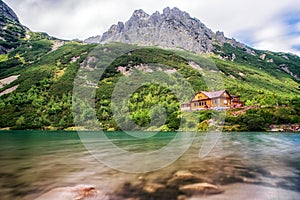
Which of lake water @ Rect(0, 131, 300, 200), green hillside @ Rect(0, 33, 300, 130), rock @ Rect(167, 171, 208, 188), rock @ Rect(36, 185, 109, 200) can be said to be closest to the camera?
rock @ Rect(36, 185, 109, 200)

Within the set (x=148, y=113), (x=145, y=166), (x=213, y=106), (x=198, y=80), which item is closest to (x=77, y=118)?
(x=148, y=113)

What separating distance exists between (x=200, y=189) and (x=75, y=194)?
360 centimetres

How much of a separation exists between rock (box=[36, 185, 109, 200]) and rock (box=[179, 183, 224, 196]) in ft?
7.58

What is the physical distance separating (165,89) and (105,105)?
66.3 feet

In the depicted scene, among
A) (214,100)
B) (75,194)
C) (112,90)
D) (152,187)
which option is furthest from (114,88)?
(75,194)

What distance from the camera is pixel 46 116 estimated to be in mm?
72625

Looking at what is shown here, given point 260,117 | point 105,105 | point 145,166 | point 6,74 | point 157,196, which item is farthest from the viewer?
point 6,74

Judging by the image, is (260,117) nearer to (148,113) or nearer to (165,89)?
(148,113)

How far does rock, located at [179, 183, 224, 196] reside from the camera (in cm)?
746

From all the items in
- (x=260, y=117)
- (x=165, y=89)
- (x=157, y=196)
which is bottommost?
(x=157, y=196)

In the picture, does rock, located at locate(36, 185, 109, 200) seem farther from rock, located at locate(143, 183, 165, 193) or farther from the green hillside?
the green hillside

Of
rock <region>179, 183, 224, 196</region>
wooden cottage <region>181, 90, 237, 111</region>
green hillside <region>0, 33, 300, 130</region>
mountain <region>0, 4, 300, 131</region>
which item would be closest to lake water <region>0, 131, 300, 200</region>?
rock <region>179, 183, 224, 196</region>

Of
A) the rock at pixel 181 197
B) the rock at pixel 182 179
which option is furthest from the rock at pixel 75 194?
the rock at pixel 182 179

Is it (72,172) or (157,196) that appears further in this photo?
(72,172)
